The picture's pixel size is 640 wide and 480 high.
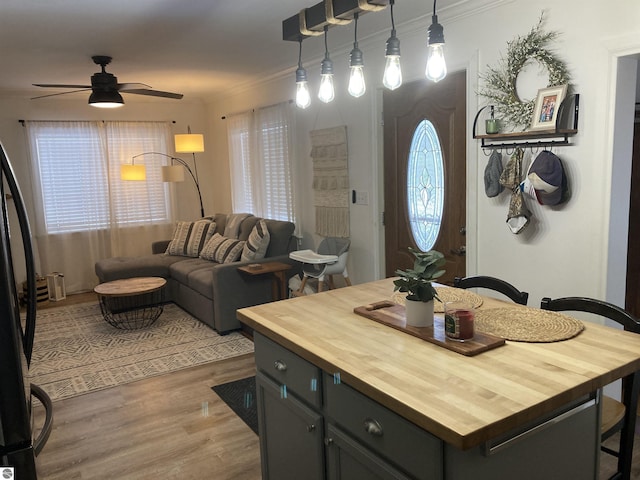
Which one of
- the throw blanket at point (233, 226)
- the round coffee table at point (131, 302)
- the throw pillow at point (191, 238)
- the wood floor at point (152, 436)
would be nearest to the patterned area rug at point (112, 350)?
the round coffee table at point (131, 302)

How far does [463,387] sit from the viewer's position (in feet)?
4.90

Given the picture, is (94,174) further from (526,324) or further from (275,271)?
(526,324)

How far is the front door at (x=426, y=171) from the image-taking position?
3686 millimetres

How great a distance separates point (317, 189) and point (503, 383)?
12.7 ft

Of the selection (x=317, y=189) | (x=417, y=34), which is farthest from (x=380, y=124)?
(x=317, y=189)

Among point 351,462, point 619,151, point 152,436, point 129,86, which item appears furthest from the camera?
point 129,86

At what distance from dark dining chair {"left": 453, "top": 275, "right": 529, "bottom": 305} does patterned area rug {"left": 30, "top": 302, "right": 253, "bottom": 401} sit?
2.35 m

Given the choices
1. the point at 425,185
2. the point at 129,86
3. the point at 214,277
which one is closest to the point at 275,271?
the point at 214,277

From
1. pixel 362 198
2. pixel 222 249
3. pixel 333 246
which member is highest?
pixel 362 198

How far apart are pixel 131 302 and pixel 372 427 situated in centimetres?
480

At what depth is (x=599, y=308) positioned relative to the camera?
6.99 ft

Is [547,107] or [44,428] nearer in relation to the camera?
[44,428]

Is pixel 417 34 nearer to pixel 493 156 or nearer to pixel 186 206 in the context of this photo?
pixel 493 156

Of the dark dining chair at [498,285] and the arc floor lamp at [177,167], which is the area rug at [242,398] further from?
the arc floor lamp at [177,167]
